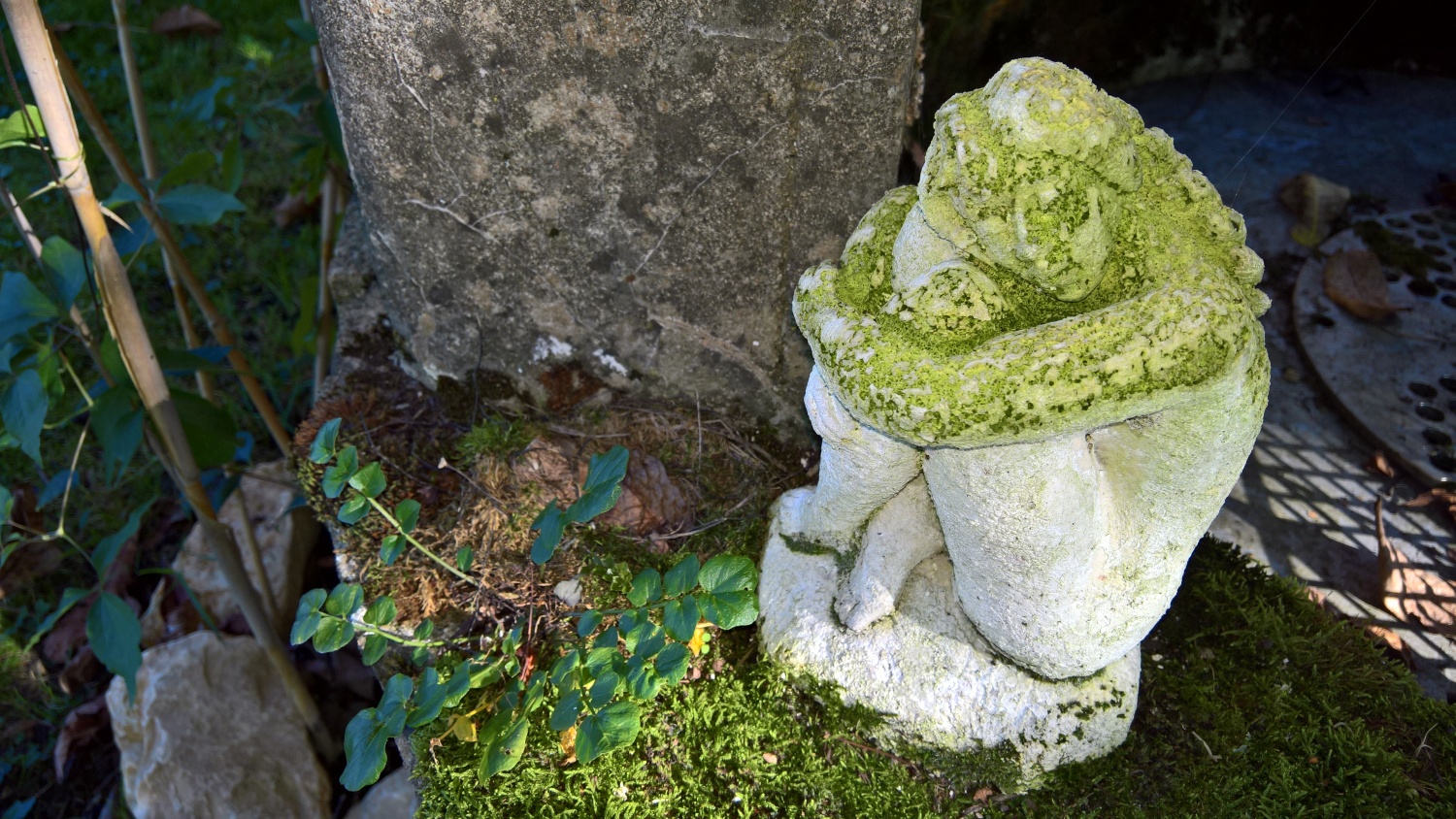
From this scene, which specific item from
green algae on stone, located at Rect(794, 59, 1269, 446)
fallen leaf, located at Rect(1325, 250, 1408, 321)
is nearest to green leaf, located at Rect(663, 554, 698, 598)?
green algae on stone, located at Rect(794, 59, 1269, 446)

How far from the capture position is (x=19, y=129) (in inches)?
65.7

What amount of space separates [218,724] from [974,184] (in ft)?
7.62

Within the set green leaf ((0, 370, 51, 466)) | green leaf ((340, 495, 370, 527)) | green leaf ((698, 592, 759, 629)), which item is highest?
green leaf ((0, 370, 51, 466))

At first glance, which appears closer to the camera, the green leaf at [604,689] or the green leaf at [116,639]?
the green leaf at [604,689]

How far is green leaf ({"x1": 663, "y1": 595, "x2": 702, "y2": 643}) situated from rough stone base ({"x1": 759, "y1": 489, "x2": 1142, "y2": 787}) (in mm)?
337

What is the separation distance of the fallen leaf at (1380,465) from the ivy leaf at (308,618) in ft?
8.82

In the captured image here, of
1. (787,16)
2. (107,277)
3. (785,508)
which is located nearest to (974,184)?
(787,16)

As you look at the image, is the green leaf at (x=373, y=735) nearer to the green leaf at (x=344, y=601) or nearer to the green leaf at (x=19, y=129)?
the green leaf at (x=344, y=601)

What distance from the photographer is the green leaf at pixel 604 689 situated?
4.91ft

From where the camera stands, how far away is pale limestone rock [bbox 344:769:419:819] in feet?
7.45

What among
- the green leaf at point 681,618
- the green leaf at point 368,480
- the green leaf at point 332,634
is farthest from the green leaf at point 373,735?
the green leaf at point 681,618

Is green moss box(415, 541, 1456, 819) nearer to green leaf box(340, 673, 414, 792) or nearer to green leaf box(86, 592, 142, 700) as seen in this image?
green leaf box(340, 673, 414, 792)

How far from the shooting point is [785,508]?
1915 millimetres

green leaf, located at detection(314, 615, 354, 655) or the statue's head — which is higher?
the statue's head
